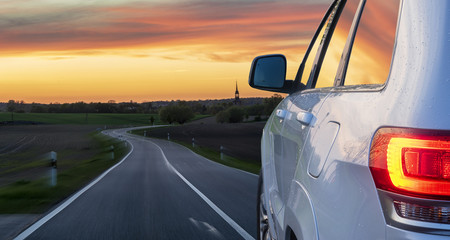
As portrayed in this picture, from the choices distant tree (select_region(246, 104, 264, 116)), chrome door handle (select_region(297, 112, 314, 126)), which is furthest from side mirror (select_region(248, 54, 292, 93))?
distant tree (select_region(246, 104, 264, 116))

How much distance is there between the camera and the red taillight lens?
70.3 inches

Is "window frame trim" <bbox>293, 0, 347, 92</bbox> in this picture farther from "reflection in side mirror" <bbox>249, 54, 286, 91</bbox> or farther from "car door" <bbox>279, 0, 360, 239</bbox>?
"reflection in side mirror" <bbox>249, 54, 286, 91</bbox>

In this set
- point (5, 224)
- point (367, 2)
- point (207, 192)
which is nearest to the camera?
point (367, 2)

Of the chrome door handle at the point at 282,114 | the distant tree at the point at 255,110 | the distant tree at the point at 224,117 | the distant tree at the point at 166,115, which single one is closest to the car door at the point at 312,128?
the chrome door handle at the point at 282,114

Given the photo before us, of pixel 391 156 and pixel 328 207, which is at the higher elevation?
pixel 391 156

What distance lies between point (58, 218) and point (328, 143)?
7696 millimetres

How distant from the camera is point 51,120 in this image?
185 m

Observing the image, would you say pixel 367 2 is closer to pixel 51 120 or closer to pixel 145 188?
pixel 145 188

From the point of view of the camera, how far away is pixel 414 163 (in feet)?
5.99

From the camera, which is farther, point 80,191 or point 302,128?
point 80,191

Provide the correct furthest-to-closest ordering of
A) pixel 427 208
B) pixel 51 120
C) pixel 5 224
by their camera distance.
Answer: pixel 51 120
pixel 5 224
pixel 427 208

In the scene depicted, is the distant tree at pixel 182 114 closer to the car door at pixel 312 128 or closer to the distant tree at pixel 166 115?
the distant tree at pixel 166 115

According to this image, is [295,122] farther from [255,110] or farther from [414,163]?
[255,110]

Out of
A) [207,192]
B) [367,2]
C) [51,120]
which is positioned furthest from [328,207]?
[51,120]
